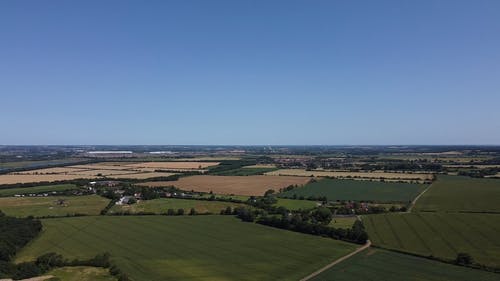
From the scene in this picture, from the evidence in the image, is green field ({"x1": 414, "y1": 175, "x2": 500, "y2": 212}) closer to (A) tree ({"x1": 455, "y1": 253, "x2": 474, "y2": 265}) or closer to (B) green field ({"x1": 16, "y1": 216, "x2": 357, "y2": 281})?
(A) tree ({"x1": 455, "y1": 253, "x2": 474, "y2": 265})

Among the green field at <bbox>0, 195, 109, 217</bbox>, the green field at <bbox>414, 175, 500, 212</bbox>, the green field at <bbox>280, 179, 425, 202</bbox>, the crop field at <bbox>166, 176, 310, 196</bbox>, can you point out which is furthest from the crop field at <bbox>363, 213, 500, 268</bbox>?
the green field at <bbox>0, 195, 109, 217</bbox>

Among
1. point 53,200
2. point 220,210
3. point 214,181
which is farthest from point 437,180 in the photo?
point 53,200

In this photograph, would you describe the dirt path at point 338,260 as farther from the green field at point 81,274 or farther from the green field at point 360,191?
the green field at point 360,191

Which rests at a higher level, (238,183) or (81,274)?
(238,183)

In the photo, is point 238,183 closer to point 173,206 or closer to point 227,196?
point 227,196

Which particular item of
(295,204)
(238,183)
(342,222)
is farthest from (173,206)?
(238,183)
